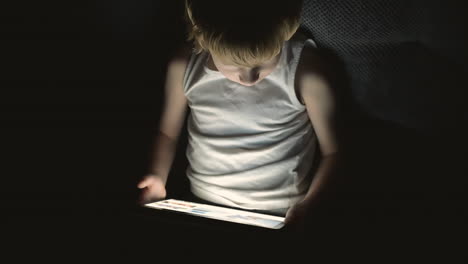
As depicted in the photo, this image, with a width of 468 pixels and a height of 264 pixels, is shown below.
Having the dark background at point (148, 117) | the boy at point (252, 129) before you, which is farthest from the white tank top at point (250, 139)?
the dark background at point (148, 117)

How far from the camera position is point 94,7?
0.89 m

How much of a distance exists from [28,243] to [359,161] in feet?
2.66

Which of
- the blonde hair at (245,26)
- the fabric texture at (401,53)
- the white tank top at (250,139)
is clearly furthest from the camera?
the white tank top at (250,139)

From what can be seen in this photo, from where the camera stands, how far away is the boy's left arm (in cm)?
78

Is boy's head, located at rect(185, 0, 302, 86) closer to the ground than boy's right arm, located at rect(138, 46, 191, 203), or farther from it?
farther from it

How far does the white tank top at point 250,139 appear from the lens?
84 cm

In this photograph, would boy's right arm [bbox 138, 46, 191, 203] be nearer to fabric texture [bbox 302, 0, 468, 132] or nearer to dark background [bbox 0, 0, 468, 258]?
dark background [bbox 0, 0, 468, 258]

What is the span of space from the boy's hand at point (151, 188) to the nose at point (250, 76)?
309 mm

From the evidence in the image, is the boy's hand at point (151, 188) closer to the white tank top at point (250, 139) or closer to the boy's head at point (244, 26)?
the white tank top at point (250, 139)

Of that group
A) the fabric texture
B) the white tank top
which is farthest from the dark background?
the white tank top

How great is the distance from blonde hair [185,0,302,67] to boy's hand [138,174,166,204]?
0.35 meters

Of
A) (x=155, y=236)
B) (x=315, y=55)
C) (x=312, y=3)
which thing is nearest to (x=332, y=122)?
(x=315, y=55)

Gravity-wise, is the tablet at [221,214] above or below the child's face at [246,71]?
below

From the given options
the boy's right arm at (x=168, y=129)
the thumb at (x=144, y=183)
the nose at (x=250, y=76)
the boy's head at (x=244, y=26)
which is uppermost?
the boy's head at (x=244, y=26)
